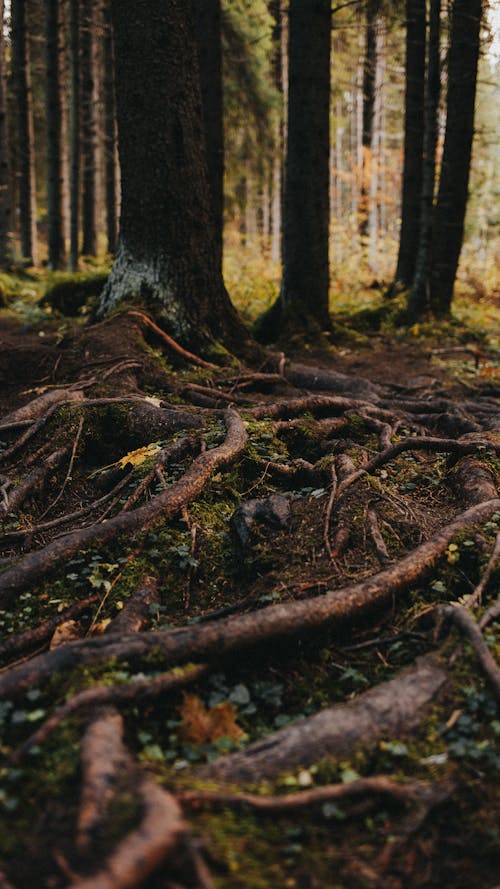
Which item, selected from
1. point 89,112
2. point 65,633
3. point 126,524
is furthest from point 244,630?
point 89,112

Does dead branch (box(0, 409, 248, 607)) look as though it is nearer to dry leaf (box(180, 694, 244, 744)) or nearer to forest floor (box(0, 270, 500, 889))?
forest floor (box(0, 270, 500, 889))

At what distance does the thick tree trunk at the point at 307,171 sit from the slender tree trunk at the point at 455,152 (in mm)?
2938

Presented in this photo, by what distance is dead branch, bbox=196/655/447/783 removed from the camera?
2.19 meters

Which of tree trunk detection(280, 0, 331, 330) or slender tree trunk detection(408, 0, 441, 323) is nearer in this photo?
tree trunk detection(280, 0, 331, 330)

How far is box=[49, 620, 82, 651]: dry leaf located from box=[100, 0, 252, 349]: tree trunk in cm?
437

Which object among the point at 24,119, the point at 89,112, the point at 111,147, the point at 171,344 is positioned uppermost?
the point at 24,119

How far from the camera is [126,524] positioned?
378 centimetres

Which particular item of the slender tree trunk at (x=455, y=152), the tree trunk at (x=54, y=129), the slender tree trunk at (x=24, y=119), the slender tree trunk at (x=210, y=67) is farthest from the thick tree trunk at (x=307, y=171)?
the slender tree trunk at (x=24, y=119)

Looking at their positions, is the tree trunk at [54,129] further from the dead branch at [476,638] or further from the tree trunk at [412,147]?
the dead branch at [476,638]

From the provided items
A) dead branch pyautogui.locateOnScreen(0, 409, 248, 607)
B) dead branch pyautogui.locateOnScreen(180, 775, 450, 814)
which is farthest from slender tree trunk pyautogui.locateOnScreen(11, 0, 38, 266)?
dead branch pyautogui.locateOnScreen(180, 775, 450, 814)

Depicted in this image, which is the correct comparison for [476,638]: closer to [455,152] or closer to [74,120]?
[455,152]

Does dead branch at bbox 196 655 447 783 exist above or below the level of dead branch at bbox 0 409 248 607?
below

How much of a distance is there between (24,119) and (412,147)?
1180 cm

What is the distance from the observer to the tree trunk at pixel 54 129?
52.3 feet
